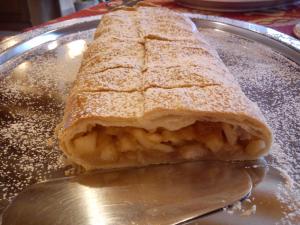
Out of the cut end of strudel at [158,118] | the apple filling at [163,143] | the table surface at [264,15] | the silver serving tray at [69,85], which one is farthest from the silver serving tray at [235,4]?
the apple filling at [163,143]

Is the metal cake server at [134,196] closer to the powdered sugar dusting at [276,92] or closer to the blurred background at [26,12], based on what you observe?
the powdered sugar dusting at [276,92]

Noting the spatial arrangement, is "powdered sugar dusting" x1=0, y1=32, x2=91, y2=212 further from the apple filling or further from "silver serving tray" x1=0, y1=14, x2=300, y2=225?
the apple filling

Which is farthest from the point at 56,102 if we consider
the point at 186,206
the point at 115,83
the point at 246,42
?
the point at 246,42

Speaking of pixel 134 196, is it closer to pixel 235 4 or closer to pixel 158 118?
pixel 158 118

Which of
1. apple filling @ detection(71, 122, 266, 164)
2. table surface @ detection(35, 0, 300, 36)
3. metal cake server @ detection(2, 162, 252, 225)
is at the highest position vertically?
table surface @ detection(35, 0, 300, 36)

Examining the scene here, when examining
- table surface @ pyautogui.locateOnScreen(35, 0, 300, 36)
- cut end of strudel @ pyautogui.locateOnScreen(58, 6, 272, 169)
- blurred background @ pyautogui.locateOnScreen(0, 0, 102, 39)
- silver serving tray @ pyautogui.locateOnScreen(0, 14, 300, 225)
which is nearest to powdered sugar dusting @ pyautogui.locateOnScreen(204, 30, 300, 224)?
silver serving tray @ pyautogui.locateOnScreen(0, 14, 300, 225)

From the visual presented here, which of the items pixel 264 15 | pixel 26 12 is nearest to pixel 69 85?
pixel 264 15
